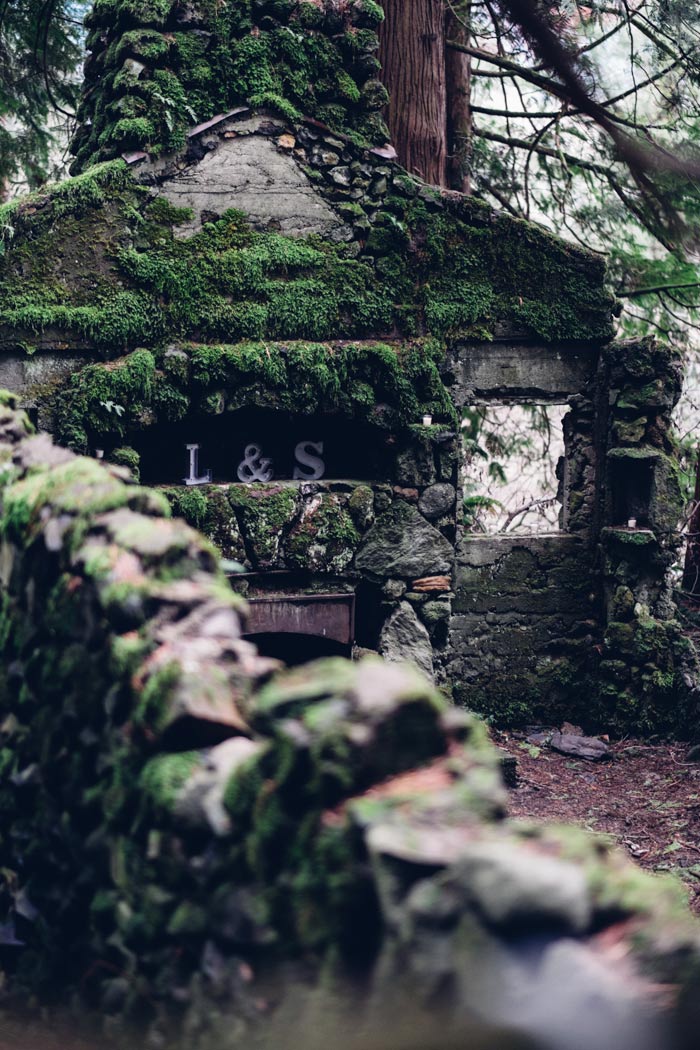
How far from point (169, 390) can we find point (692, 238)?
425cm

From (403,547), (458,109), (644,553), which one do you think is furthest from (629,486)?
(458,109)

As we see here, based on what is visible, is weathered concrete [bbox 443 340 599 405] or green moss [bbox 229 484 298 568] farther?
weathered concrete [bbox 443 340 599 405]

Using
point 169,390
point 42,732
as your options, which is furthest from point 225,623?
point 169,390

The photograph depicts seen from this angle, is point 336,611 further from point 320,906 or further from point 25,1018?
point 320,906

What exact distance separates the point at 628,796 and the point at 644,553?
210 cm

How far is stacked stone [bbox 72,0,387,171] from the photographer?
717 centimetres

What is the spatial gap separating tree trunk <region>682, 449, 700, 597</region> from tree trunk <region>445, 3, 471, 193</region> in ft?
15.0

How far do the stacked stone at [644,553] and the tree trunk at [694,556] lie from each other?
3.48m

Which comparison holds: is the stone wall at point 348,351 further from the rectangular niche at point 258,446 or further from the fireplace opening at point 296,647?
the fireplace opening at point 296,647

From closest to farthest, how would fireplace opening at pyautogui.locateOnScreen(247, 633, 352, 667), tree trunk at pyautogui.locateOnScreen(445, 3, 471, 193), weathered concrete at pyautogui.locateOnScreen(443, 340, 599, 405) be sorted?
fireplace opening at pyautogui.locateOnScreen(247, 633, 352, 667) < weathered concrete at pyautogui.locateOnScreen(443, 340, 599, 405) < tree trunk at pyautogui.locateOnScreen(445, 3, 471, 193)

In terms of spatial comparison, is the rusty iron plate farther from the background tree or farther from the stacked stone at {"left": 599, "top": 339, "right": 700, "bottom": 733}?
the background tree

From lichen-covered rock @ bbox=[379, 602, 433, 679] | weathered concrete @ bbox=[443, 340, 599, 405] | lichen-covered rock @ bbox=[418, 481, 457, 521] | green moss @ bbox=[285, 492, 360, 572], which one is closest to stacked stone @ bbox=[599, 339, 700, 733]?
weathered concrete @ bbox=[443, 340, 599, 405]

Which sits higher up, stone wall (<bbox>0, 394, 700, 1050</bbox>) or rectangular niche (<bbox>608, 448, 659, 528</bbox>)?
rectangular niche (<bbox>608, 448, 659, 528</bbox>)

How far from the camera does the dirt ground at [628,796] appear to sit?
6.27 m
